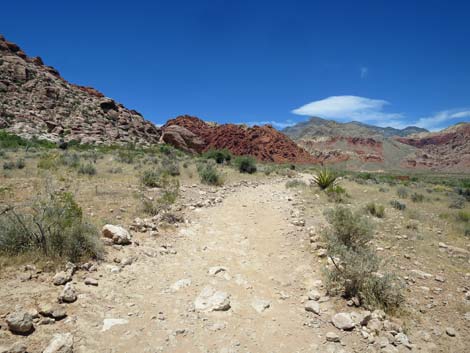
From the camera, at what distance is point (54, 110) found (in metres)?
34.8


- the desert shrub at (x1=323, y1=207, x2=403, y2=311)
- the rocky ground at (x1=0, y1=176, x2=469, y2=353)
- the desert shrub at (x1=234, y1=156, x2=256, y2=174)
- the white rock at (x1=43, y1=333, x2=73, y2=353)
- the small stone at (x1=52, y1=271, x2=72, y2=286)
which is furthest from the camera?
the desert shrub at (x1=234, y1=156, x2=256, y2=174)

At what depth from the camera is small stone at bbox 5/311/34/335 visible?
2.57 metres

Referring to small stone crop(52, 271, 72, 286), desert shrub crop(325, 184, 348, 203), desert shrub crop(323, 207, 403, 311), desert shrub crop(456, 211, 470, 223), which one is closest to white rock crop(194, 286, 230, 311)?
desert shrub crop(323, 207, 403, 311)

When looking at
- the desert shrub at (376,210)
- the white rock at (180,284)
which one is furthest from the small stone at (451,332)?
the desert shrub at (376,210)

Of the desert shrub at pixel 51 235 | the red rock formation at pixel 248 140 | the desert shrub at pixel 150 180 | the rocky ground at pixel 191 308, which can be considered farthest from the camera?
the red rock formation at pixel 248 140

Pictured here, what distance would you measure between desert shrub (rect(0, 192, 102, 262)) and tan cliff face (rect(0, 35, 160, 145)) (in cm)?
Answer: 2896

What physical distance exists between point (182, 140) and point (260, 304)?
3902cm

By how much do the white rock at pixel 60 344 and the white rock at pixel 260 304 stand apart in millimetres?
2089

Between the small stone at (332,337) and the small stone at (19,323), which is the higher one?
the small stone at (19,323)

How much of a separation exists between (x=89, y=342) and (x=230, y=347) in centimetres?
142

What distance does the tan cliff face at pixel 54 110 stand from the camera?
30.5m

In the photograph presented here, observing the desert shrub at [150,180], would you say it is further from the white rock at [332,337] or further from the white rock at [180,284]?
the white rock at [332,337]

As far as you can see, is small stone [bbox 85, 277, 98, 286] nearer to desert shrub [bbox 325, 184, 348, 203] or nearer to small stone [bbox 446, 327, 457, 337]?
small stone [bbox 446, 327, 457, 337]

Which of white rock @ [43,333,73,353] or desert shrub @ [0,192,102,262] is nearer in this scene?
white rock @ [43,333,73,353]
